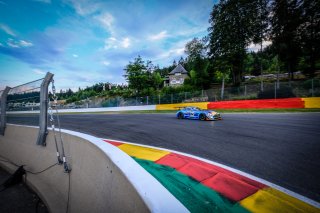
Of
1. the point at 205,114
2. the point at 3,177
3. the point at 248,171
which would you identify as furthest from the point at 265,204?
the point at 205,114

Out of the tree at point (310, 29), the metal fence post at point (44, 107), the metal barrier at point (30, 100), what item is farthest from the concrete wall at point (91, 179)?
the tree at point (310, 29)

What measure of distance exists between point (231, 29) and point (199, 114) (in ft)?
83.6

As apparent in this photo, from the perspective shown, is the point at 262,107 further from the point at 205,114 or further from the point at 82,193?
the point at 82,193

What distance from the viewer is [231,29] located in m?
30.4

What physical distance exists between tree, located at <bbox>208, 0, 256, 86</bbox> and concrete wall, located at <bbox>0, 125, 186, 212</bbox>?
106 ft

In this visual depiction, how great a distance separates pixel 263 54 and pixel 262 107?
1915 centimetres

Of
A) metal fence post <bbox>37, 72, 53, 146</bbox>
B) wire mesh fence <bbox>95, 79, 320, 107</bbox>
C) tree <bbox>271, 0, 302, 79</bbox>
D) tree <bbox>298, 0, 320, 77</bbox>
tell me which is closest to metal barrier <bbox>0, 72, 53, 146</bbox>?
metal fence post <bbox>37, 72, 53, 146</bbox>

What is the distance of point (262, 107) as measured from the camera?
656 inches

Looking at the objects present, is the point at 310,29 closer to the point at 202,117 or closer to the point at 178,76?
the point at 202,117

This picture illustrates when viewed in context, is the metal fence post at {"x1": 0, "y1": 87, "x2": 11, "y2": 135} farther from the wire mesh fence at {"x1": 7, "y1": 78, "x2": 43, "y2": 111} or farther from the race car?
the race car

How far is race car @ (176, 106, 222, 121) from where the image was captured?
11.5 m

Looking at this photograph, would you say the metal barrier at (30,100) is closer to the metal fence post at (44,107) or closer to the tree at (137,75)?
the metal fence post at (44,107)

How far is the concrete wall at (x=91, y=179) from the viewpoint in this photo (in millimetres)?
1521

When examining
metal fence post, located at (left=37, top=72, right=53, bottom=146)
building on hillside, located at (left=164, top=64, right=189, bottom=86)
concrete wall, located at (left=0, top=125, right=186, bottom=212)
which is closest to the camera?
concrete wall, located at (left=0, top=125, right=186, bottom=212)
